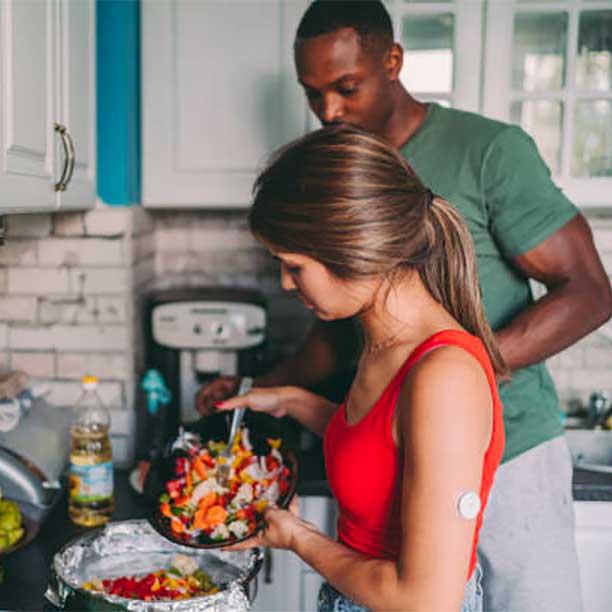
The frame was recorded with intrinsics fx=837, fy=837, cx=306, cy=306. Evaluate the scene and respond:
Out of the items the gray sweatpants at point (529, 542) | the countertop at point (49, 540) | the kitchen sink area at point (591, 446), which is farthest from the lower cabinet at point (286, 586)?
the kitchen sink area at point (591, 446)

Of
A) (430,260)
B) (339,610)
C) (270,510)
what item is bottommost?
(339,610)

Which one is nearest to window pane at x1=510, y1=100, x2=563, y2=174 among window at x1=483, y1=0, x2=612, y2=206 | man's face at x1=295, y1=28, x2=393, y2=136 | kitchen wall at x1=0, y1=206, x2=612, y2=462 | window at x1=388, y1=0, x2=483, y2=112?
window at x1=483, y1=0, x2=612, y2=206

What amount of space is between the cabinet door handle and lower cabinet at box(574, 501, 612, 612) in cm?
128

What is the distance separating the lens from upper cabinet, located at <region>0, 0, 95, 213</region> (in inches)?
54.6

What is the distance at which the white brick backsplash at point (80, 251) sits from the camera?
2.01 meters

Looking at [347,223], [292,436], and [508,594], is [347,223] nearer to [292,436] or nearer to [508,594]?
[508,594]

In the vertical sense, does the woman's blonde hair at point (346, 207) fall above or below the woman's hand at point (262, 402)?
above

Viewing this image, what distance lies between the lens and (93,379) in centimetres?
177

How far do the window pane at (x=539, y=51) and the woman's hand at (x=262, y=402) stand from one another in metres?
1.05

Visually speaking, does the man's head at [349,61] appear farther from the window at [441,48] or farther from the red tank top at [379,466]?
the red tank top at [379,466]

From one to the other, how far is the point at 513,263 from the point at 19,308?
1174 mm

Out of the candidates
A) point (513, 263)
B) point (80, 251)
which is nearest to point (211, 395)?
point (80, 251)

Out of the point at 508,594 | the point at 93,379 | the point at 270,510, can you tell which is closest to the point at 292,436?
the point at 93,379

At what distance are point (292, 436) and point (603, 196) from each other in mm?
958
